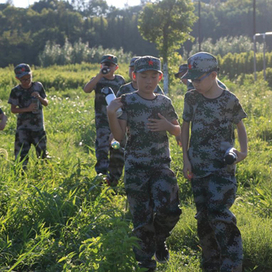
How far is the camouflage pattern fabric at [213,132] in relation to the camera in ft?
11.8

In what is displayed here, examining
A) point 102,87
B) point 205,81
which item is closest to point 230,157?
point 205,81

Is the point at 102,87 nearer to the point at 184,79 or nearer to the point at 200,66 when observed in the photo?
the point at 184,79

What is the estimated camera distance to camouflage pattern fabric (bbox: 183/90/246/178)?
11.8 feet

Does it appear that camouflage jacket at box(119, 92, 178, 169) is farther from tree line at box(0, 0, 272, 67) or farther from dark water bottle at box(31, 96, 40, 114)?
tree line at box(0, 0, 272, 67)

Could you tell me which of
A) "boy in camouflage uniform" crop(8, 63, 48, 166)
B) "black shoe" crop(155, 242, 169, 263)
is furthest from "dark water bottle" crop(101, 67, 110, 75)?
"black shoe" crop(155, 242, 169, 263)

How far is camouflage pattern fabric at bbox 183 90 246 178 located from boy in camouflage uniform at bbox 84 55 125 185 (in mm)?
2687

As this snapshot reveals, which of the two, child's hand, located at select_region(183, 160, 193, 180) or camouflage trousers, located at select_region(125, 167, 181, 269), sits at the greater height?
child's hand, located at select_region(183, 160, 193, 180)

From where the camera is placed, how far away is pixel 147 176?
12.4 feet

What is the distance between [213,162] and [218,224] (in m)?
0.47

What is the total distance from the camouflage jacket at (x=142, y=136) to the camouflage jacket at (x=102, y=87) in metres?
2.69

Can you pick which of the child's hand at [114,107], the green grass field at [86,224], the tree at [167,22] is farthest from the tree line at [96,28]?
the child's hand at [114,107]

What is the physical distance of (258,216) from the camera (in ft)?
15.5

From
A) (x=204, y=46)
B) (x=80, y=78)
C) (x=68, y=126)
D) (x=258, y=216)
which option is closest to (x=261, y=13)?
(x=204, y=46)

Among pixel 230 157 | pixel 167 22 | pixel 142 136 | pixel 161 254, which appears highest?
pixel 167 22
